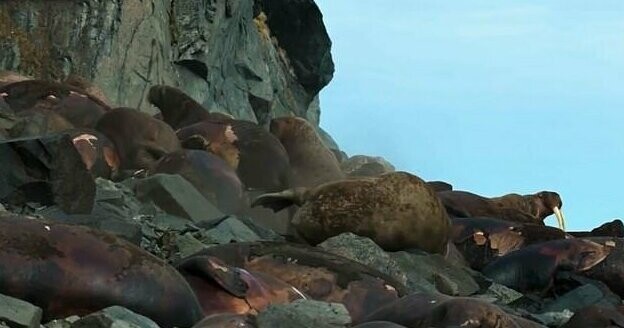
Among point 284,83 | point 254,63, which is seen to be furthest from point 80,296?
point 284,83

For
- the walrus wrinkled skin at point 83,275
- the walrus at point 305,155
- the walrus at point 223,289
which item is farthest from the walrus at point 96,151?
the walrus wrinkled skin at point 83,275

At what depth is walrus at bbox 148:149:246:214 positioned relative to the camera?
10766 mm

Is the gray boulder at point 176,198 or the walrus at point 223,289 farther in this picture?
the gray boulder at point 176,198

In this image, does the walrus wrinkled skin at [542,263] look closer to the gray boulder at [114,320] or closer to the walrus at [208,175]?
the walrus at [208,175]

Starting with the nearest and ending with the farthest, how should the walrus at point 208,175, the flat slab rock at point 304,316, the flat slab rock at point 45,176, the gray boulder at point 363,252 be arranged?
the flat slab rock at point 304,316, the flat slab rock at point 45,176, the gray boulder at point 363,252, the walrus at point 208,175

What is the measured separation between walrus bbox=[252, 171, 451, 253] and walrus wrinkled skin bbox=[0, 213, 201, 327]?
4464 mm

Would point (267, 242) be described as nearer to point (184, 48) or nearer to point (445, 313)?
point (445, 313)

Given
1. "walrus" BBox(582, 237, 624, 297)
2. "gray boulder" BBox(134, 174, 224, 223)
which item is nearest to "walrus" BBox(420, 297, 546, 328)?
"gray boulder" BBox(134, 174, 224, 223)

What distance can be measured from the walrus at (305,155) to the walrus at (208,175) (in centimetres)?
→ 183

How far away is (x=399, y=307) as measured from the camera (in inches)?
217

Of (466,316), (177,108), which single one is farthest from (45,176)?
(177,108)

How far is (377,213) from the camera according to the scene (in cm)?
945

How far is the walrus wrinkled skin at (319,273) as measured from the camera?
6324 millimetres

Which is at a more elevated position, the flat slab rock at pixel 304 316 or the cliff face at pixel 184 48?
the cliff face at pixel 184 48
